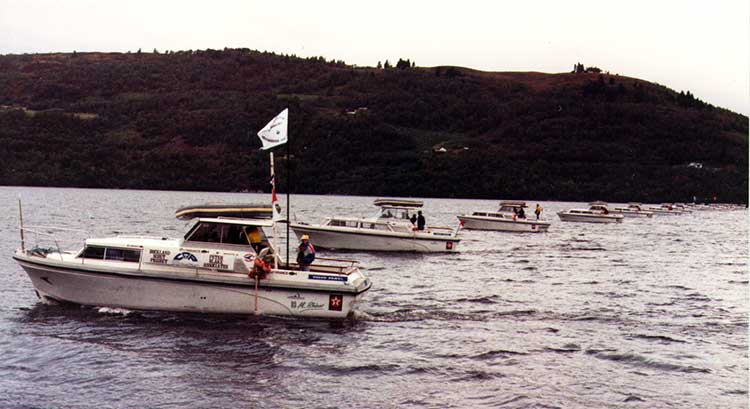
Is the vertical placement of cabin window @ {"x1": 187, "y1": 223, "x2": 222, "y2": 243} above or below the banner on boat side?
above

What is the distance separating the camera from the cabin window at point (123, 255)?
24844 millimetres

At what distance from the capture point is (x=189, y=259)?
24.4 metres

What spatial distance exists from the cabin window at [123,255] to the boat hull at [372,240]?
23319 millimetres

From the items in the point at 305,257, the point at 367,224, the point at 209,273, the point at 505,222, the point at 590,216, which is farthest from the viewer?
the point at 590,216

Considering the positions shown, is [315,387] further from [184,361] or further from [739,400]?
[739,400]

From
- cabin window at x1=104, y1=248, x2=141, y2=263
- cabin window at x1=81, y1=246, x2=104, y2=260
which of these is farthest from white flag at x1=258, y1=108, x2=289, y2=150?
cabin window at x1=81, y1=246, x2=104, y2=260

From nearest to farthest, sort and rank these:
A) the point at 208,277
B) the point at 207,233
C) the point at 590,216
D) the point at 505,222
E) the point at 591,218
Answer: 1. the point at 208,277
2. the point at 207,233
3. the point at 505,222
4. the point at 590,216
5. the point at 591,218

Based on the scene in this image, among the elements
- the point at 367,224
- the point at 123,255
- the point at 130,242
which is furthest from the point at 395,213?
the point at 123,255

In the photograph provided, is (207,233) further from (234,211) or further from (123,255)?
(123,255)

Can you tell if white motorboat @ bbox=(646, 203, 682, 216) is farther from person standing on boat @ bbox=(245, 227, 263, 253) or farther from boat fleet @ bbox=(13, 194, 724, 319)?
person standing on boat @ bbox=(245, 227, 263, 253)

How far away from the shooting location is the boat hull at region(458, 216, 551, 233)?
74.5 metres

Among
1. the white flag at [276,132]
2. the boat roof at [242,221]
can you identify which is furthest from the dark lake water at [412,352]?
the white flag at [276,132]

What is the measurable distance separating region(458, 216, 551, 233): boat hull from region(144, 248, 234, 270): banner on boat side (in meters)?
51.2

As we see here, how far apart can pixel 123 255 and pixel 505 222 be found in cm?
5392
